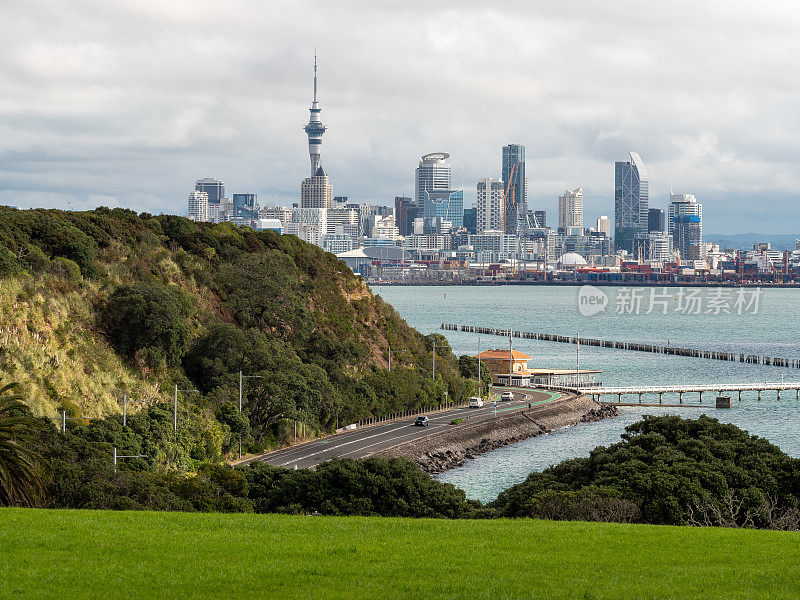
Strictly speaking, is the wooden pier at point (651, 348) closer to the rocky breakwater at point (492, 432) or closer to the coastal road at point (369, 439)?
the rocky breakwater at point (492, 432)

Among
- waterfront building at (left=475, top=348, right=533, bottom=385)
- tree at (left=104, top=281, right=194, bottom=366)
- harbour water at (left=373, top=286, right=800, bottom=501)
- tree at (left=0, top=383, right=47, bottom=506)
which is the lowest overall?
harbour water at (left=373, top=286, right=800, bottom=501)

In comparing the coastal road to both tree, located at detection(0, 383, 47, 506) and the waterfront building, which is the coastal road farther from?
tree, located at detection(0, 383, 47, 506)

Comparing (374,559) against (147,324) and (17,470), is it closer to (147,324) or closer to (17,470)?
(17,470)

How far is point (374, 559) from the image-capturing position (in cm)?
1405

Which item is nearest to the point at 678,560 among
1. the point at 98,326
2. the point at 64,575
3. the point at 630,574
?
the point at 630,574

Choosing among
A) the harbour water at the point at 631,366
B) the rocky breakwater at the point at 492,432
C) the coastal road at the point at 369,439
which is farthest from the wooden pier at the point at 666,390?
the coastal road at the point at 369,439

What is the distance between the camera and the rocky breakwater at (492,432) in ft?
169

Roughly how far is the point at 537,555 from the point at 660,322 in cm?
17976

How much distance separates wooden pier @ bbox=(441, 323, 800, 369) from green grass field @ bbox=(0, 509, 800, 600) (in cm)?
9393

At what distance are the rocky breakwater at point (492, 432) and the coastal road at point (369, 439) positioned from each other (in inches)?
32.4

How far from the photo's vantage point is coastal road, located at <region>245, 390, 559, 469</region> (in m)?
46.0

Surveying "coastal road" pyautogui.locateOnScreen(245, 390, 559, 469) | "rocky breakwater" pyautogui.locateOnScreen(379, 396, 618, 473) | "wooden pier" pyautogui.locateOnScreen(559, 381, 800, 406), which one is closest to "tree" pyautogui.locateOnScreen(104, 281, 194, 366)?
"coastal road" pyautogui.locateOnScreen(245, 390, 559, 469)

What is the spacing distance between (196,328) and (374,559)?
137 feet

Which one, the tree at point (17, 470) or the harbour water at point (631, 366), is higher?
the tree at point (17, 470)
